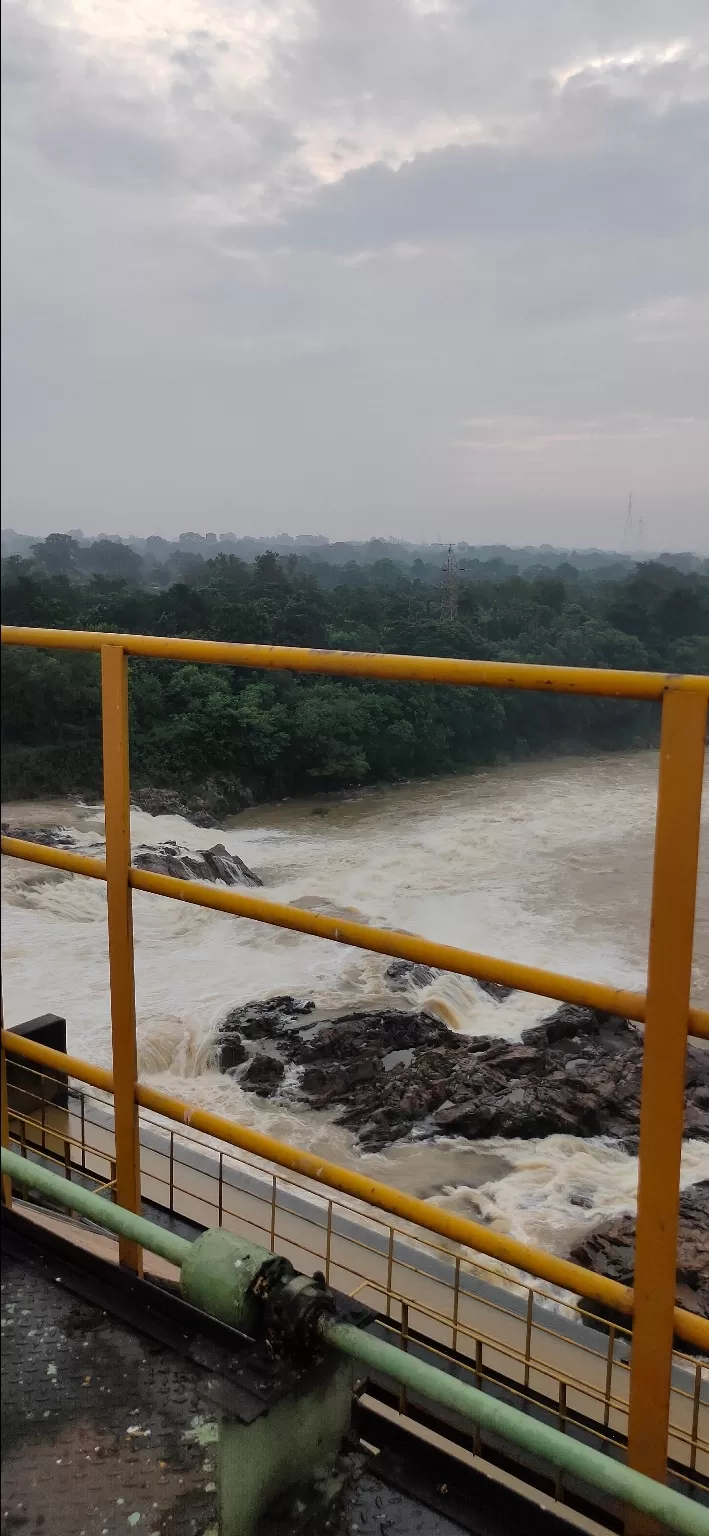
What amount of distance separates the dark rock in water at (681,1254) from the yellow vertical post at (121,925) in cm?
497

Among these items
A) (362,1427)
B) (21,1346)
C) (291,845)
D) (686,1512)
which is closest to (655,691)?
(686,1512)

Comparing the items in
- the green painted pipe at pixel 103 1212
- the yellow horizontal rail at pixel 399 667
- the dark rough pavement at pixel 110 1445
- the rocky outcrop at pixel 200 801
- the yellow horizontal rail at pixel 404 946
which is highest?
the yellow horizontal rail at pixel 399 667

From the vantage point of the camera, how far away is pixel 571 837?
16781 millimetres

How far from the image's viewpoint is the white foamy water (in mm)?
7289

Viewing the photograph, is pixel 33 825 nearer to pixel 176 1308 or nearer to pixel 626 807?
pixel 626 807

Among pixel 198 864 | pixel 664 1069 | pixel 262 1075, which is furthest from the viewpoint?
pixel 198 864

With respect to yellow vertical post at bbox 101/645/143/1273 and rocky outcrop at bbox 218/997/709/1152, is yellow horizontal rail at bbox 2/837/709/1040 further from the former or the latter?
rocky outcrop at bbox 218/997/709/1152

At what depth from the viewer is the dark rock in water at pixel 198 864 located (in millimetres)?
12078

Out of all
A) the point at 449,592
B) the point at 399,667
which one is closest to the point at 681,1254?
the point at 399,667

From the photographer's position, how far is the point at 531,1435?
997 mm

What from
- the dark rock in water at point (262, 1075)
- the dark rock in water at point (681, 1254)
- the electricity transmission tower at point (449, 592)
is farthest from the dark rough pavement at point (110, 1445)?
the electricity transmission tower at point (449, 592)

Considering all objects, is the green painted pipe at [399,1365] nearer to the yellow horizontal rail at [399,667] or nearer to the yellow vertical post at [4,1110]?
the yellow vertical post at [4,1110]

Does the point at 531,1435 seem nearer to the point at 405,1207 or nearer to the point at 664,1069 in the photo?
the point at 405,1207

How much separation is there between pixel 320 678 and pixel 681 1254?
15.5 metres
